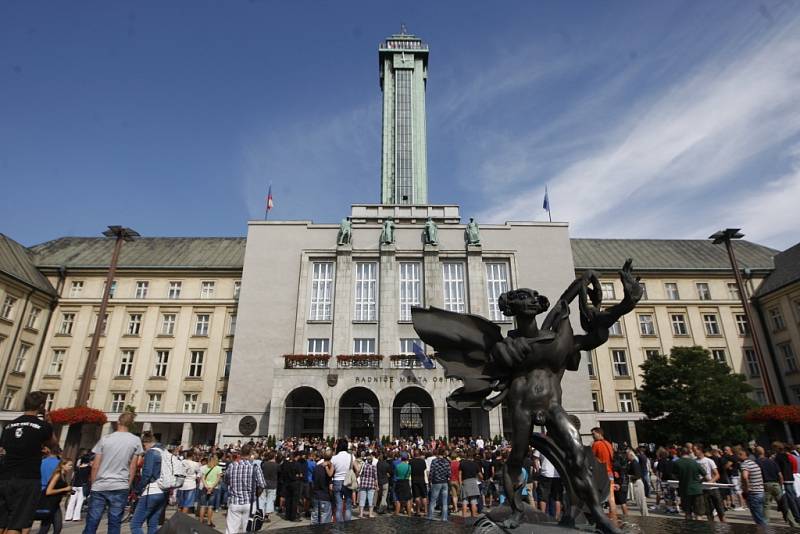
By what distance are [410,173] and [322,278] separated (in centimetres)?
2092

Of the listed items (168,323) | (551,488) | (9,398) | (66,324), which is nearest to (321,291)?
(168,323)

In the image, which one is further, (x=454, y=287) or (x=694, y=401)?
(x=454, y=287)

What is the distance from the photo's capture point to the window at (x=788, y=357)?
3691cm

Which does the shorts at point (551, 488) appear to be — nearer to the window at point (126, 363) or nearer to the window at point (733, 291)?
the window at point (126, 363)

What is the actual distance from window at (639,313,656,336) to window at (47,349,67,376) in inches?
1959

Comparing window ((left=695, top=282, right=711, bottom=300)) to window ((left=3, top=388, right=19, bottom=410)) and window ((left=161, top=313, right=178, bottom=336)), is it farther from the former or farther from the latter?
window ((left=3, top=388, right=19, bottom=410))

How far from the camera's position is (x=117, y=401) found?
3712 centimetres

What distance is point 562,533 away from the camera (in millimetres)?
4430

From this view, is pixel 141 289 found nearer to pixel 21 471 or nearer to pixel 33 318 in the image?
pixel 33 318

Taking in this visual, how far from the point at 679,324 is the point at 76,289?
178ft

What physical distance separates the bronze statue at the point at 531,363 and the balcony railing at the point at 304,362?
23.9m

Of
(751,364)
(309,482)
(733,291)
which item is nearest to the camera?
(309,482)

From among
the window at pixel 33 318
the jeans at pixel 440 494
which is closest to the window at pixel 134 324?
the window at pixel 33 318

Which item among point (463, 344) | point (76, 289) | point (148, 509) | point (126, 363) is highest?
point (76, 289)
